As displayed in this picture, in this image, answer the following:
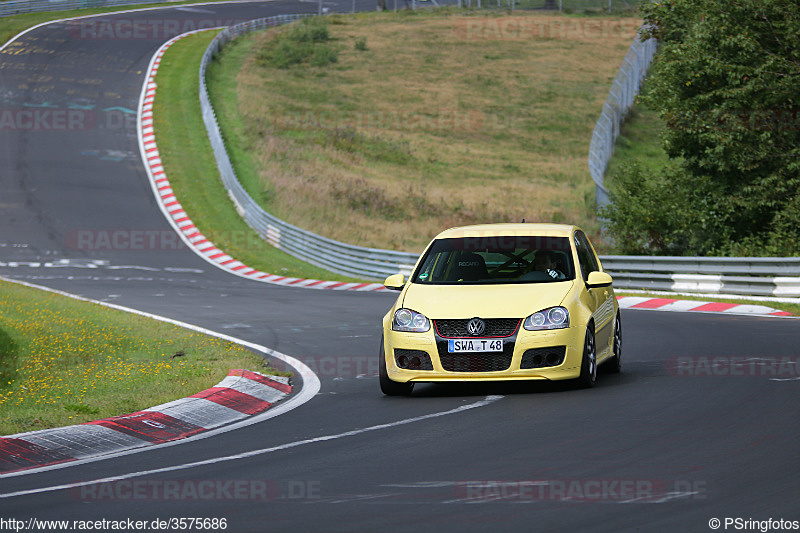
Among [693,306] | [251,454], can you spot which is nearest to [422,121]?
[693,306]

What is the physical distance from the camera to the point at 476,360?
10516 mm

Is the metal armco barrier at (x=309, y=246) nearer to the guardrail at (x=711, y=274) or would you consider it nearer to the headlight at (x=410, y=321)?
the guardrail at (x=711, y=274)

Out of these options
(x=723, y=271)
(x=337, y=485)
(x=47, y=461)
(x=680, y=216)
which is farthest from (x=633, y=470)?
(x=680, y=216)

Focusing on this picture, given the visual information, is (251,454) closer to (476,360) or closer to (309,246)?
(476,360)

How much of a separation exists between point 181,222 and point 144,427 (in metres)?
28.7

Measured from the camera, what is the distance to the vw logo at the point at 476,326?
34.4 feet

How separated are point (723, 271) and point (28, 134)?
3490 cm

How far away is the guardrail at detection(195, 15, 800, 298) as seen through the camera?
2148 cm

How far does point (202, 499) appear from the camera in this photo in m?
6.85

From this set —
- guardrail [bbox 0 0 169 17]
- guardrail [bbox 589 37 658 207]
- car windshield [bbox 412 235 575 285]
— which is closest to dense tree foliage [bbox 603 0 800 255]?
guardrail [bbox 589 37 658 207]

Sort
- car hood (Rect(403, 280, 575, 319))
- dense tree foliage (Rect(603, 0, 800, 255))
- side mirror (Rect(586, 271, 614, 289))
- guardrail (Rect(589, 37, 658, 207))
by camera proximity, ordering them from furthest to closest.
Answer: guardrail (Rect(589, 37, 658, 207)), dense tree foliage (Rect(603, 0, 800, 255)), side mirror (Rect(586, 271, 614, 289)), car hood (Rect(403, 280, 575, 319))

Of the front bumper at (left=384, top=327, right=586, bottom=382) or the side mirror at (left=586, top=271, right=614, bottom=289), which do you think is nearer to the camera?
the front bumper at (left=384, top=327, right=586, bottom=382)

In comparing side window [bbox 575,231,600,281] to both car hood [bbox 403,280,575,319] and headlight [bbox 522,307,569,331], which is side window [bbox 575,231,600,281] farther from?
headlight [bbox 522,307,569,331]

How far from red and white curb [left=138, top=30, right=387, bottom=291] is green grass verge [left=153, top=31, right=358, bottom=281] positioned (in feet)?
0.97
